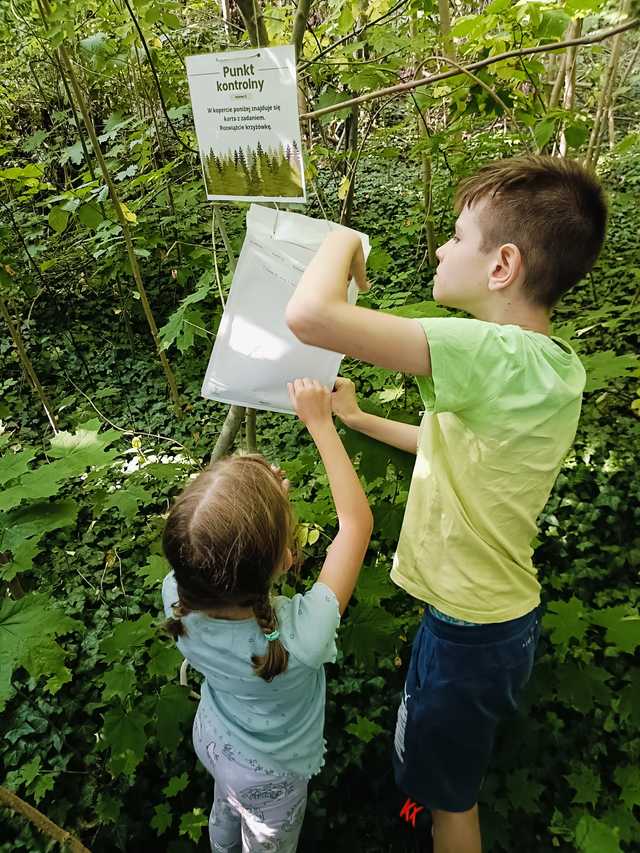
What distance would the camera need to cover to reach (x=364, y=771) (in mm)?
1901

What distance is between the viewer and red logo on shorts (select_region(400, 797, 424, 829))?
169 cm

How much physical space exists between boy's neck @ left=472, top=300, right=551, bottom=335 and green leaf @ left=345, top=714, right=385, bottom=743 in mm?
1579

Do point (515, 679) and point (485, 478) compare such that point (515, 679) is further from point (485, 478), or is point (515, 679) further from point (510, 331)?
point (510, 331)

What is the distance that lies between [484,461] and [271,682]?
25.2 inches

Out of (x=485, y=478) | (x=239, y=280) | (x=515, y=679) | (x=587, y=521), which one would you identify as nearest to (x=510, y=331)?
(x=485, y=478)

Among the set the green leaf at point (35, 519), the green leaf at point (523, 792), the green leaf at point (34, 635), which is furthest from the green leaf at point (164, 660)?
the green leaf at point (523, 792)

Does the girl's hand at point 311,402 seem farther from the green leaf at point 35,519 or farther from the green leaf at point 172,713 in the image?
the green leaf at point 172,713

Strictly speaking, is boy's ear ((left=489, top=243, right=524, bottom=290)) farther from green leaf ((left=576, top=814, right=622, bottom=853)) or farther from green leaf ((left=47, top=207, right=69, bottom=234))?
green leaf ((left=47, top=207, right=69, bottom=234))

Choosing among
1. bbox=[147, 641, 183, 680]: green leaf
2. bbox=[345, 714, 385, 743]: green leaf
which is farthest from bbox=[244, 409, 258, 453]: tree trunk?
bbox=[345, 714, 385, 743]: green leaf

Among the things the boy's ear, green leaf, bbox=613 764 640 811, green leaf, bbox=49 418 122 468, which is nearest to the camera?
the boy's ear

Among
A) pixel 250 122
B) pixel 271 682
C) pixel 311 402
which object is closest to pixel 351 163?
pixel 250 122

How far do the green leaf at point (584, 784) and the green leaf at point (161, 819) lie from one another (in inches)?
54.0

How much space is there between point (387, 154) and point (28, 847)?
3.72m

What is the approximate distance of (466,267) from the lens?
1.02m
